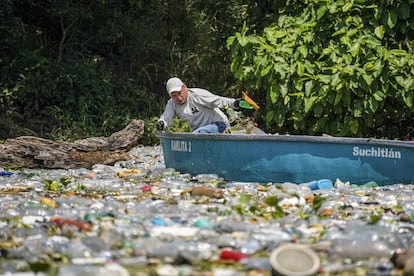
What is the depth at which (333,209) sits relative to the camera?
656cm

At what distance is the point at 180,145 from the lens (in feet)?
32.1

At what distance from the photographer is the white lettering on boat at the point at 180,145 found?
964cm

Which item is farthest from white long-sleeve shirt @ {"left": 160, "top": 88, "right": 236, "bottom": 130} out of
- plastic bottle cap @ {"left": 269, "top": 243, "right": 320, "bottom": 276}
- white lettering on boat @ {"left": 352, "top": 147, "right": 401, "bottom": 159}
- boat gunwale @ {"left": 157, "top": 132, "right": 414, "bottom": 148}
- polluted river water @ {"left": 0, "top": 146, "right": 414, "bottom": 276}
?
plastic bottle cap @ {"left": 269, "top": 243, "right": 320, "bottom": 276}

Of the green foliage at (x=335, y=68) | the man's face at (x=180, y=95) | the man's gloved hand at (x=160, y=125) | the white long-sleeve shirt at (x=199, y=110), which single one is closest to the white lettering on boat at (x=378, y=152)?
the white long-sleeve shirt at (x=199, y=110)

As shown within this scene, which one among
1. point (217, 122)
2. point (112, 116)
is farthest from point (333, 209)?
point (112, 116)

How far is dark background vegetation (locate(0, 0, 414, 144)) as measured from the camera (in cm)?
1195

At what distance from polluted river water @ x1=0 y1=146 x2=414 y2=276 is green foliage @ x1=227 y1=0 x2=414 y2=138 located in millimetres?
3475

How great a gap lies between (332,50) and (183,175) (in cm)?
349

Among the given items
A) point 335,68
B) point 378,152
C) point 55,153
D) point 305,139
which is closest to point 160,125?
point 55,153

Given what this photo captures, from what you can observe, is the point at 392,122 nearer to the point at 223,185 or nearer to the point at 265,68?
the point at 265,68

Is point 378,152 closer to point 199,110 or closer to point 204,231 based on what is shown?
point 199,110

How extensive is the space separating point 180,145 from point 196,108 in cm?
98

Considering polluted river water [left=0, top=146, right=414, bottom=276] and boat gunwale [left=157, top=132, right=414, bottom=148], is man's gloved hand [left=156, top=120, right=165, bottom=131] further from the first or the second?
polluted river water [left=0, top=146, right=414, bottom=276]

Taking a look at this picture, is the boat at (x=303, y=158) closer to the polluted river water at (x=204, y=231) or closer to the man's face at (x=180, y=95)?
the polluted river water at (x=204, y=231)
